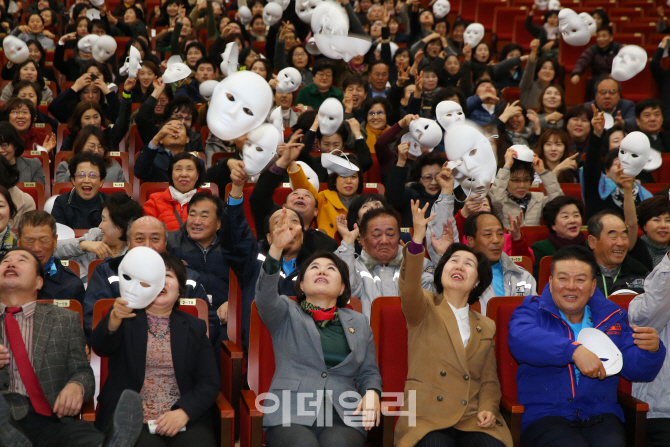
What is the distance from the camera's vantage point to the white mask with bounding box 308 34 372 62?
13.6 ft

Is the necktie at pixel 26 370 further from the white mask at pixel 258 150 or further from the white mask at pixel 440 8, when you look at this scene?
the white mask at pixel 440 8

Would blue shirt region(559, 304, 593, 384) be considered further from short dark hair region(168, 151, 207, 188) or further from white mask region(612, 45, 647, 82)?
white mask region(612, 45, 647, 82)

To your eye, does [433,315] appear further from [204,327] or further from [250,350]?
[204,327]

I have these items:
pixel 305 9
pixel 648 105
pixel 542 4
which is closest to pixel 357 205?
pixel 648 105

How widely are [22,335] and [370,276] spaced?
1.24 metres

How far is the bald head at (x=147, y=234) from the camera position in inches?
103

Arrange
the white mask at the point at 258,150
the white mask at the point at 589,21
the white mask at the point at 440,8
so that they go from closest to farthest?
the white mask at the point at 258,150
the white mask at the point at 589,21
the white mask at the point at 440,8

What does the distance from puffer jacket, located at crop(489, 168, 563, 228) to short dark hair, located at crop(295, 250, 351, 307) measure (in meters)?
1.35

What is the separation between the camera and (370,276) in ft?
8.93

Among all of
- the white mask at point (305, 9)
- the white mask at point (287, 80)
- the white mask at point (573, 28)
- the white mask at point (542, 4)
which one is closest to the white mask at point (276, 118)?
the white mask at point (287, 80)

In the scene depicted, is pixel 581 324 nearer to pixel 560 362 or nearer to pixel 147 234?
pixel 560 362

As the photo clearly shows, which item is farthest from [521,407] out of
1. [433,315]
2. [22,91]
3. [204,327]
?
[22,91]

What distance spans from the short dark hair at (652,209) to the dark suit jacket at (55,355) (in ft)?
8.08

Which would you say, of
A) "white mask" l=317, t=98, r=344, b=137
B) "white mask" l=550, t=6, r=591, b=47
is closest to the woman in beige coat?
"white mask" l=317, t=98, r=344, b=137
